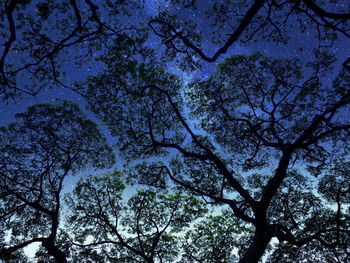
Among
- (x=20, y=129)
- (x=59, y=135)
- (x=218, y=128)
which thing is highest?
(x=218, y=128)

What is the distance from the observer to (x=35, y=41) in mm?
8977

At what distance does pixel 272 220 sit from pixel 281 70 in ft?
36.5

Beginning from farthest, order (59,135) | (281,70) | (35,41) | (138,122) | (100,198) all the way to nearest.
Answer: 1. (100,198)
2. (59,135)
3. (138,122)
4. (281,70)
5. (35,41)

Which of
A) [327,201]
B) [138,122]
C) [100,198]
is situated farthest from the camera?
[100,198]

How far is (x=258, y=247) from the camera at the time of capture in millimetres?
9164

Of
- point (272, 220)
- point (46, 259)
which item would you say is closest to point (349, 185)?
point (272, 220)

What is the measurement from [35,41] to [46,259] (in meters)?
18.4

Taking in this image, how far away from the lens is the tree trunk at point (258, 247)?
9.04 m

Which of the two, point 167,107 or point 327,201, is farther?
point 327,201

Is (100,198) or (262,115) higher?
(262,115)

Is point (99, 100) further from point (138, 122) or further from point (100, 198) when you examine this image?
point (100, 198)

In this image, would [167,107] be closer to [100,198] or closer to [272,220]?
[100,198]

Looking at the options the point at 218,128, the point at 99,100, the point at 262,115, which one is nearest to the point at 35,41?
the point at 99,100

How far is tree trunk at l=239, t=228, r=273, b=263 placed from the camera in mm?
9036
